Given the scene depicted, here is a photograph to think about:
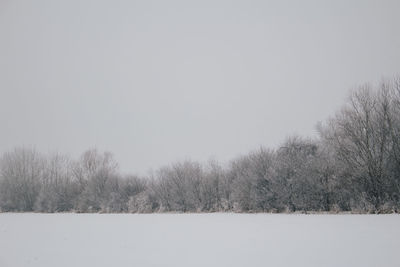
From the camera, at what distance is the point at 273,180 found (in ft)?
96.1

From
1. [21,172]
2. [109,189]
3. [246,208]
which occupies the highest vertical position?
[21,172]

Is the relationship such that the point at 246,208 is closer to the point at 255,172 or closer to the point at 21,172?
the point at 255,172

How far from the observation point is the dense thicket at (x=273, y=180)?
22.9 metres

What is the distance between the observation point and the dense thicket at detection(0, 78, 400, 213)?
2294 centimetres
